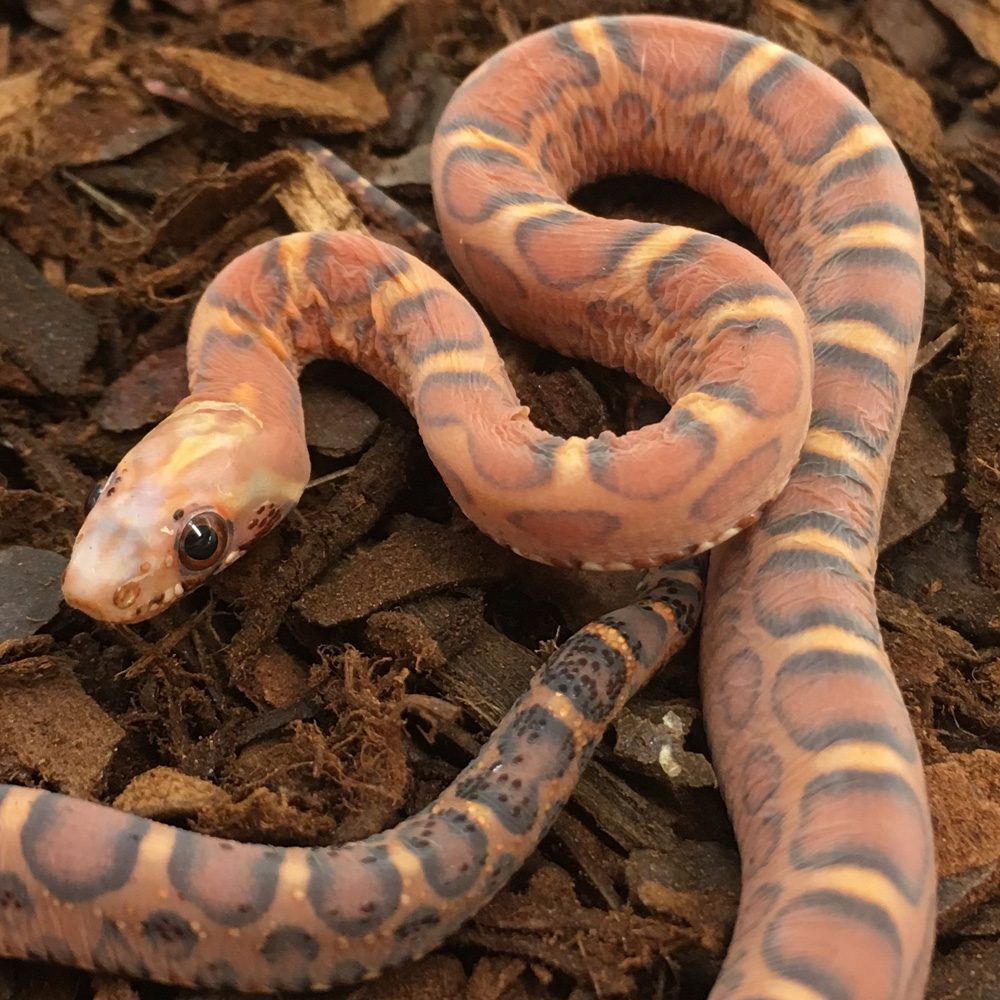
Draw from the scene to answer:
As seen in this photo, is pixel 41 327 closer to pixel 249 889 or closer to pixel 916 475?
pixel 249 889

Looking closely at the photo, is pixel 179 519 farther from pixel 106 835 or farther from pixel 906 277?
pixel 906 277

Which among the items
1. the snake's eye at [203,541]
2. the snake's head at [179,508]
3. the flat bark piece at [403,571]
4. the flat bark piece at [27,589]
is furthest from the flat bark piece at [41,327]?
the flat bark piece at [403,571]

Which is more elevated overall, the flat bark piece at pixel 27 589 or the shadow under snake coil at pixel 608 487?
the shadow under snake coil at pixel 608 487

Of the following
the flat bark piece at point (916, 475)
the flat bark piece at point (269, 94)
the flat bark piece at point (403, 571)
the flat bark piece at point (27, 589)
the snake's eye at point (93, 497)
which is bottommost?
the flat bark piece at point (27, 589)

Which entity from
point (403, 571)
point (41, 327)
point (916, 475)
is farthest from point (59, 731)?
point (916, 475)

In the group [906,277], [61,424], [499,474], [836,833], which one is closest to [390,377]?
[499,474]

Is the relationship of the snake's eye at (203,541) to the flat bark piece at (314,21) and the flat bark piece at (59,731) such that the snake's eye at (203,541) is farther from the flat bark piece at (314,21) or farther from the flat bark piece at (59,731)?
the flat bark piece at (314,21)

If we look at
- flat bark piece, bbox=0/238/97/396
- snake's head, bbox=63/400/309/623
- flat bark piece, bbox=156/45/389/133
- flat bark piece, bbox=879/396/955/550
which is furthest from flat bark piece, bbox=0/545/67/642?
flat bark piece, bbox=879/396/955/550

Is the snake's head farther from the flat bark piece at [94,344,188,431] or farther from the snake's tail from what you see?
the snake's tail
